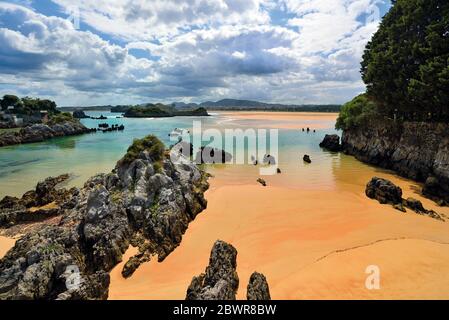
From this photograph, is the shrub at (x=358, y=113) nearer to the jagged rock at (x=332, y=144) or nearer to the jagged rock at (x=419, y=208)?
the jagged rock at (x=332, y=144)

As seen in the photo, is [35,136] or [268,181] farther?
[35,136]

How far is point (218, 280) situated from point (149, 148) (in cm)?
1197

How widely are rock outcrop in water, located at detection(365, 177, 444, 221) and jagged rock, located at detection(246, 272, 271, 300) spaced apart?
47.3 ft

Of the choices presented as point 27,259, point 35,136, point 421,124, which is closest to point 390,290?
point 27,259

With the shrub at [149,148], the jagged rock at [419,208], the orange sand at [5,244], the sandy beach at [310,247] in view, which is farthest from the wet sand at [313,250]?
the orange sand at [5,244]

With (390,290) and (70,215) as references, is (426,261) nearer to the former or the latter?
(390,290)

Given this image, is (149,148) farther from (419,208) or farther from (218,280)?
(419,208)

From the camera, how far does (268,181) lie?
2925cm

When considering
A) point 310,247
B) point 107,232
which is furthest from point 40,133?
point 310,247

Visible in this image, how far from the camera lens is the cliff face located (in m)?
24.6

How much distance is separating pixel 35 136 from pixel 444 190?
83643 millimetres

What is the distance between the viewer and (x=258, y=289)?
1038 centimetres

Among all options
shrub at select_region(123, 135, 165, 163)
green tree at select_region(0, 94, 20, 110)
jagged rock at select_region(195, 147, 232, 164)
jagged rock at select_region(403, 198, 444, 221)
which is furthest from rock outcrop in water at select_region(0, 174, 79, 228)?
green tree at select_region(0, 94, 20, 110)

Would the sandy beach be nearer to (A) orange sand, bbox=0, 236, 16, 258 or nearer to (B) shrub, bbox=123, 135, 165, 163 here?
(A) orange sand, bbox=0, 236, 16, 258
